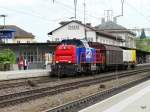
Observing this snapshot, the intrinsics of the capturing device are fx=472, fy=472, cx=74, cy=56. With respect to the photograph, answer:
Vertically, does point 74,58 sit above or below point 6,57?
below

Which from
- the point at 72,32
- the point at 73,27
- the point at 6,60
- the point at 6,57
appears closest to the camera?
the point at 6,60

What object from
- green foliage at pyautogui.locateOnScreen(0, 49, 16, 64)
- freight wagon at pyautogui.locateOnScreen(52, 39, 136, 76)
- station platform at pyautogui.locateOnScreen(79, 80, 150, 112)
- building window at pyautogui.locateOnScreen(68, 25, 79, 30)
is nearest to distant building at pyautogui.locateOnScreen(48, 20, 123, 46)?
building window at pyautogui.locateOnScreen(68, 25, 79, 30)

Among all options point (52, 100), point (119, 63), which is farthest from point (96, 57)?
point (52, 100)

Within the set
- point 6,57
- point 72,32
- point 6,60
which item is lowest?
point 6,60

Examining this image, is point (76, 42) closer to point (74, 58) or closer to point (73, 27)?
point (74, 58)

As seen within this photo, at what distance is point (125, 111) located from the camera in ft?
53.1

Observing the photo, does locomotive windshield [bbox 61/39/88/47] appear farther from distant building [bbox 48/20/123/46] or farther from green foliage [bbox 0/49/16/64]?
distant building [bbox 48/20/123/46]

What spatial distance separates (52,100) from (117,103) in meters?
3.18

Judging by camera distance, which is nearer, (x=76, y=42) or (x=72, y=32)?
(x=76, y=42)

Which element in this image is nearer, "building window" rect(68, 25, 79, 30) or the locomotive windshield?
the locomotive windshield

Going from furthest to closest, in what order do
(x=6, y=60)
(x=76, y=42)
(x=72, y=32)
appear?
(x=72, y=32)
(x=6, y=60)
(x=76, y=42)

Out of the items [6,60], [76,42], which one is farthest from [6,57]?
[76,42]

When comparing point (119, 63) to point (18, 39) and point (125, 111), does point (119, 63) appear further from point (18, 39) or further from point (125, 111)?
point (18, 39)

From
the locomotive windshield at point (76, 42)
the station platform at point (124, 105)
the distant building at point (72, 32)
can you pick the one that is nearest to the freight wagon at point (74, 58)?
the locomotive windshield at point (76, 42)
